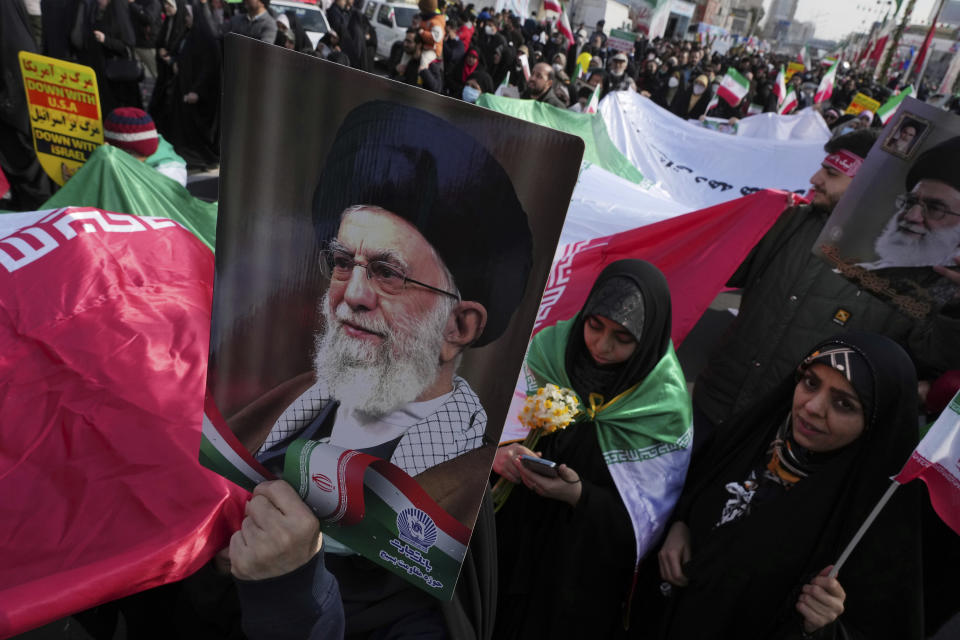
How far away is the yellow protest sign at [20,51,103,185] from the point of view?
9.22ft

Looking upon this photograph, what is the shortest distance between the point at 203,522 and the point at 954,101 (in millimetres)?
17440

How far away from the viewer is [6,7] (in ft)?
14.9

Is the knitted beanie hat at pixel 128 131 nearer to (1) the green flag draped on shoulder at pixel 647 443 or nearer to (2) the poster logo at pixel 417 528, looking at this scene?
(1) the green flag draped on shoulder at pixel 647 443

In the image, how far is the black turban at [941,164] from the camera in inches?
81.2

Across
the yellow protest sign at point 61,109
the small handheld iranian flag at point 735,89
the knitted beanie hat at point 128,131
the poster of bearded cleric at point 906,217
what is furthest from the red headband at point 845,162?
the small handheld iranian flag at point 735,89

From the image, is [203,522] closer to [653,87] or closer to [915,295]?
[915,295]

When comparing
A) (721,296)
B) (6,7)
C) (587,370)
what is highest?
(6,7)

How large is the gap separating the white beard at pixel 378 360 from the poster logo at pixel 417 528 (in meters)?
0.17

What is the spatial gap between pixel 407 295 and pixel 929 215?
224 cm

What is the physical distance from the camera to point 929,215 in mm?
2172

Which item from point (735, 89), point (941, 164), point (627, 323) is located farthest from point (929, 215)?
point (735, 89)

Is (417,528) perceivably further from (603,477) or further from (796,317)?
(796,317)

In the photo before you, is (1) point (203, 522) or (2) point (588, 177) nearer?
(1) point (203, 522)

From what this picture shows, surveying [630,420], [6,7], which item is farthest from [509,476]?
[6,7]
